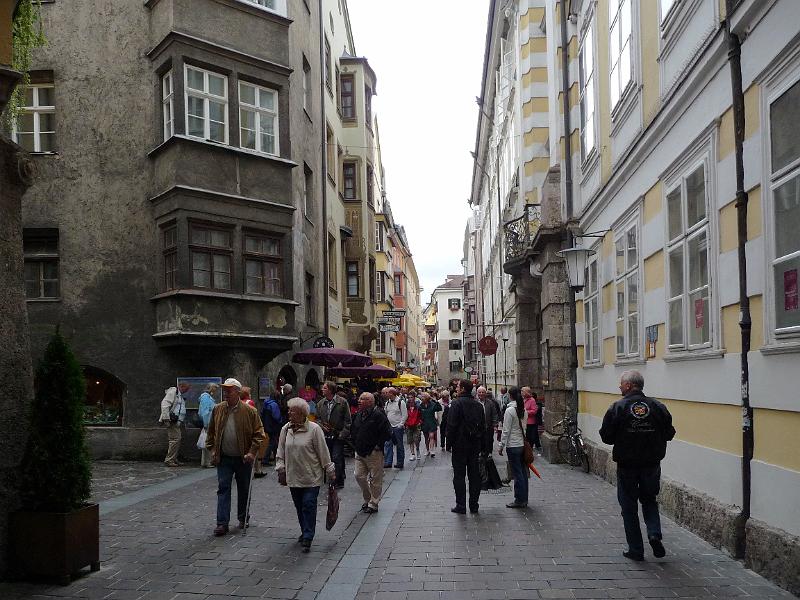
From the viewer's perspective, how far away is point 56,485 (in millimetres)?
7160

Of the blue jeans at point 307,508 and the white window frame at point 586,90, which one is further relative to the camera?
the white window frame at point 586,90

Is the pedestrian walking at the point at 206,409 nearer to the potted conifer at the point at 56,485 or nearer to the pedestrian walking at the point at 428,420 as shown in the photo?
the pedestrian walking at the point at 428,420

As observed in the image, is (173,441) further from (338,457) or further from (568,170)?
(568,170)

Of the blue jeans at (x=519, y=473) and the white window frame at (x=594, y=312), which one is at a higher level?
the white window frame at (x=594, y=312)

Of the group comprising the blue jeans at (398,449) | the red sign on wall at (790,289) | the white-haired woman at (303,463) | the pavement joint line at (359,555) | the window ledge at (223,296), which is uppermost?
the window ledge at (223,296)

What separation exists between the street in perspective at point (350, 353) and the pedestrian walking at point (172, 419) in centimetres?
7

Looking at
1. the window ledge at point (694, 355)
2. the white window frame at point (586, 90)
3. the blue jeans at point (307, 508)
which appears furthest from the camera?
the white window frame at point (586, 90)

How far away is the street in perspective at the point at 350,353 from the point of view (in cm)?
707

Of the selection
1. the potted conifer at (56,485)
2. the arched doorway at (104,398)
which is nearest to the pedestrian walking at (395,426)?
the arched doorway at (104,398)

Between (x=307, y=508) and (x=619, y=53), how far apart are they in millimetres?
8810

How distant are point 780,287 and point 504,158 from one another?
28.0 meters

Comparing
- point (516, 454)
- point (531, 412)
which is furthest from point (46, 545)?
point (531, 412)

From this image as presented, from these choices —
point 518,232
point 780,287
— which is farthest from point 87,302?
point 780,287

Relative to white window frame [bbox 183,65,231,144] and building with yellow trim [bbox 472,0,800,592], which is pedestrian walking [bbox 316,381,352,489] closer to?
building with yellow trim [bbox 472,0,800,592]
